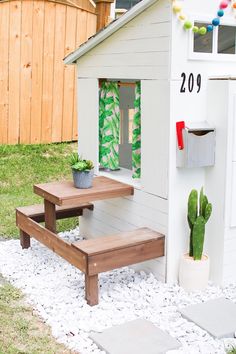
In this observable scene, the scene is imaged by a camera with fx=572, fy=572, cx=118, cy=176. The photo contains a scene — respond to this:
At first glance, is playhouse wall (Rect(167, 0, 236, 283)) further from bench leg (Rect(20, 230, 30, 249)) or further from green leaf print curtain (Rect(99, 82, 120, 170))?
bench leg (Rect(20, 230, 30, 249))

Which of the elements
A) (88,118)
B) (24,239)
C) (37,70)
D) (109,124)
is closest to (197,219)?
(109,124)

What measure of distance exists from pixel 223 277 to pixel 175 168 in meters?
1.00

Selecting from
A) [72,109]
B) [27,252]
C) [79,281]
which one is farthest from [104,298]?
[72,109]

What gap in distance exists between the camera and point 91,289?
14.4 ft

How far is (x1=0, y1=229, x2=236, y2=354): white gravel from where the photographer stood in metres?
3.95

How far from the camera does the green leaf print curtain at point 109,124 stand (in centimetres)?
552

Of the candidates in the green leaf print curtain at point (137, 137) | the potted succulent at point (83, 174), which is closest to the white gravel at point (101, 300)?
the potted succulent at point (83, 174)

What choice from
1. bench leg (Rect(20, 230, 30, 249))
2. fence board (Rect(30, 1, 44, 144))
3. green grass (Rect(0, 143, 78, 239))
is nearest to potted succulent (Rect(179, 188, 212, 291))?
bench leg (Rect(20, 230, 30, 249))

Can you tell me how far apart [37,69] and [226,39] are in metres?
4.26

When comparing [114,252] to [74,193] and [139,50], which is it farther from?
[139,50]

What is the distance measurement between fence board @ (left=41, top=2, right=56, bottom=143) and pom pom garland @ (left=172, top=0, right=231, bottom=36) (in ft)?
14.1

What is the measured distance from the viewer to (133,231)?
4.84 m

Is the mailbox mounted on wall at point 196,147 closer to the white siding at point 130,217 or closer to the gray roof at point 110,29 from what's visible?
the white siding at point 130,217

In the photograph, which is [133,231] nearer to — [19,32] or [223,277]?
[223,277]
